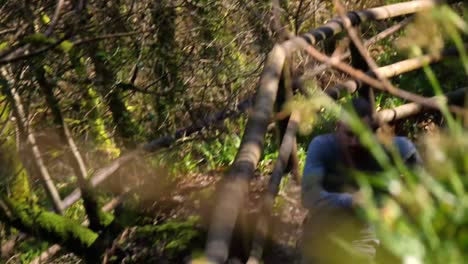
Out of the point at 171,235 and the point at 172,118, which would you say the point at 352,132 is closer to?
the point at 171,235

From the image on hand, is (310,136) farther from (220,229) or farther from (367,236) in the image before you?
(220,229)

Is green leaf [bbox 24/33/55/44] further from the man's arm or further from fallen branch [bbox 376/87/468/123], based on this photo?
fallen branch [bbox 376/87/468/123]

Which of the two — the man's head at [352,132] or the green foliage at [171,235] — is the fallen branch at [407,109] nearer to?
the man's head at [352,132]

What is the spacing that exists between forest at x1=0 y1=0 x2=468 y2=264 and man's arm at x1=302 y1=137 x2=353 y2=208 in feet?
0.07

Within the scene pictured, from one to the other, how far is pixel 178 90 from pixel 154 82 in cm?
22

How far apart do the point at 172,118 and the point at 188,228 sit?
90 cm

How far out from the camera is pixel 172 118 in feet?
20.6

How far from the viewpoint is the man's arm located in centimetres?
333

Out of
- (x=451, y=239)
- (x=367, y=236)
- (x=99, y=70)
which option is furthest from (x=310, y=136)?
(x=451, y=239)

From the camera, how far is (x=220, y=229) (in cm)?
200

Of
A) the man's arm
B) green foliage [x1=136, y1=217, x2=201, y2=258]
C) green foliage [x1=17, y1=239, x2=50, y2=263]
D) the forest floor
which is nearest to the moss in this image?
the forest floor

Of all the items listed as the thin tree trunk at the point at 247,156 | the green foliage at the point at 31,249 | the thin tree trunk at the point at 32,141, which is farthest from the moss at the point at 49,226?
the thin tree trunk at the point at 247,156

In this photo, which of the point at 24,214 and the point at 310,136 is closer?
the point at 24,214

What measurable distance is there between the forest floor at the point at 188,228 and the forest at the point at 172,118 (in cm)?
1
